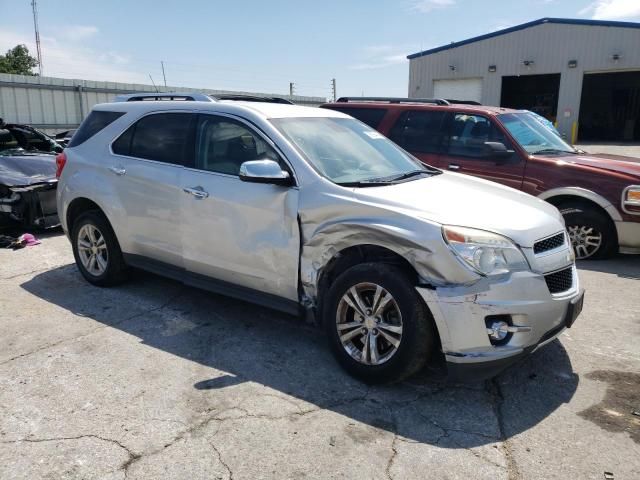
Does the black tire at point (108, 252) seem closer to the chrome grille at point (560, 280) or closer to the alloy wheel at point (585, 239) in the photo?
A: the chrome grille at point (560, 280)

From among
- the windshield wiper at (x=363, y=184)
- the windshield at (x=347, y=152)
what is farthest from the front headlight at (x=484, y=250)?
the windshield at (x=347, y=152)

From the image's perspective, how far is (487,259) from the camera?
3086 mm

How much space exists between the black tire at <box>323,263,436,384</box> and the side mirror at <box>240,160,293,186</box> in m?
0.81

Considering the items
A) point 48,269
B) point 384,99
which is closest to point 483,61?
point 384,99

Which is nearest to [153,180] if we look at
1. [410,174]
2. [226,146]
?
[226,146]

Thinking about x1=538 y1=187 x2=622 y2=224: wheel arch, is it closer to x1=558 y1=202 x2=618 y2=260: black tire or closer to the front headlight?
x1=558 y1=202 x2=618 y2=260: black tire

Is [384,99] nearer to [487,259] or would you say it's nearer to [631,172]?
[631,172]

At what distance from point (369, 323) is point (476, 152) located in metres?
4.36

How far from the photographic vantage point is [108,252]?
16.9ft

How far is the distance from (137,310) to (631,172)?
224 inches

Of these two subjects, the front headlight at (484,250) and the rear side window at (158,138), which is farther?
the rear side window at (158,138)

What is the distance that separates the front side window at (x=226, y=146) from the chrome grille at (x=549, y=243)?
189 centimetres

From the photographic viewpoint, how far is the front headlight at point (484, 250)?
3074 mm

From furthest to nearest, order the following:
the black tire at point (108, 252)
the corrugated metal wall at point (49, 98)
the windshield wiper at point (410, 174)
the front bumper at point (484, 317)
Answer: the corrugated metal wall at point (49, 98) → the black tire at point (108, 252) → the windshield wiper at point (410, 174) → the front bumper at point (484, 317)
